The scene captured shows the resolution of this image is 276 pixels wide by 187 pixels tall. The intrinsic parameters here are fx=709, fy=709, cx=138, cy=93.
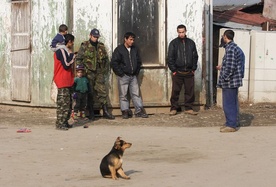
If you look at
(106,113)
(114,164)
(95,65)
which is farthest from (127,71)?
(114,164)

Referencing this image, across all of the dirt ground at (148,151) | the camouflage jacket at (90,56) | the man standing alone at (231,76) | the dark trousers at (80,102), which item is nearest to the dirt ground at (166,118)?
the dirt ground at (148,151)

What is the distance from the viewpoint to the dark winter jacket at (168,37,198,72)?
45.6 ft

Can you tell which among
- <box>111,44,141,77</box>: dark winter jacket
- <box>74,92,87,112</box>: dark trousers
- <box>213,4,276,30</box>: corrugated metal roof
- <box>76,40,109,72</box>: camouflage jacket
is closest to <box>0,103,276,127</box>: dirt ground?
<box>74,92,87,112</box>: dark trousers

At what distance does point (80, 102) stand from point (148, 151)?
3307mm

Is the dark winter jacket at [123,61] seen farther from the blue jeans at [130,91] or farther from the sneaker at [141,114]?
the sneaker at [141,114]

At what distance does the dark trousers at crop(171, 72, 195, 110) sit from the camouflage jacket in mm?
1531

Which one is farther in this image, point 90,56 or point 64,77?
point 90,56

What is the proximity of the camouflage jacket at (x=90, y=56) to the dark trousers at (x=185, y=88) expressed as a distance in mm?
1531

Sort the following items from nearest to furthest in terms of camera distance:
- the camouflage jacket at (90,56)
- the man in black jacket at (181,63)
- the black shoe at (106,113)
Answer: the camouflage jacket at (90,56) < the black shoe at (106,113) < the man in black jacket at (181,63)

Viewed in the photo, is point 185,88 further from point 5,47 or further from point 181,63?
point 5,47

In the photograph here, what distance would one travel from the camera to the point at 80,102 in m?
13.5

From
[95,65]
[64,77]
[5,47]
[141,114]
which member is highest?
[5,47]

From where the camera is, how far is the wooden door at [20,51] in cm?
1469

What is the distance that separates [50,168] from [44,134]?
9.36 ft
